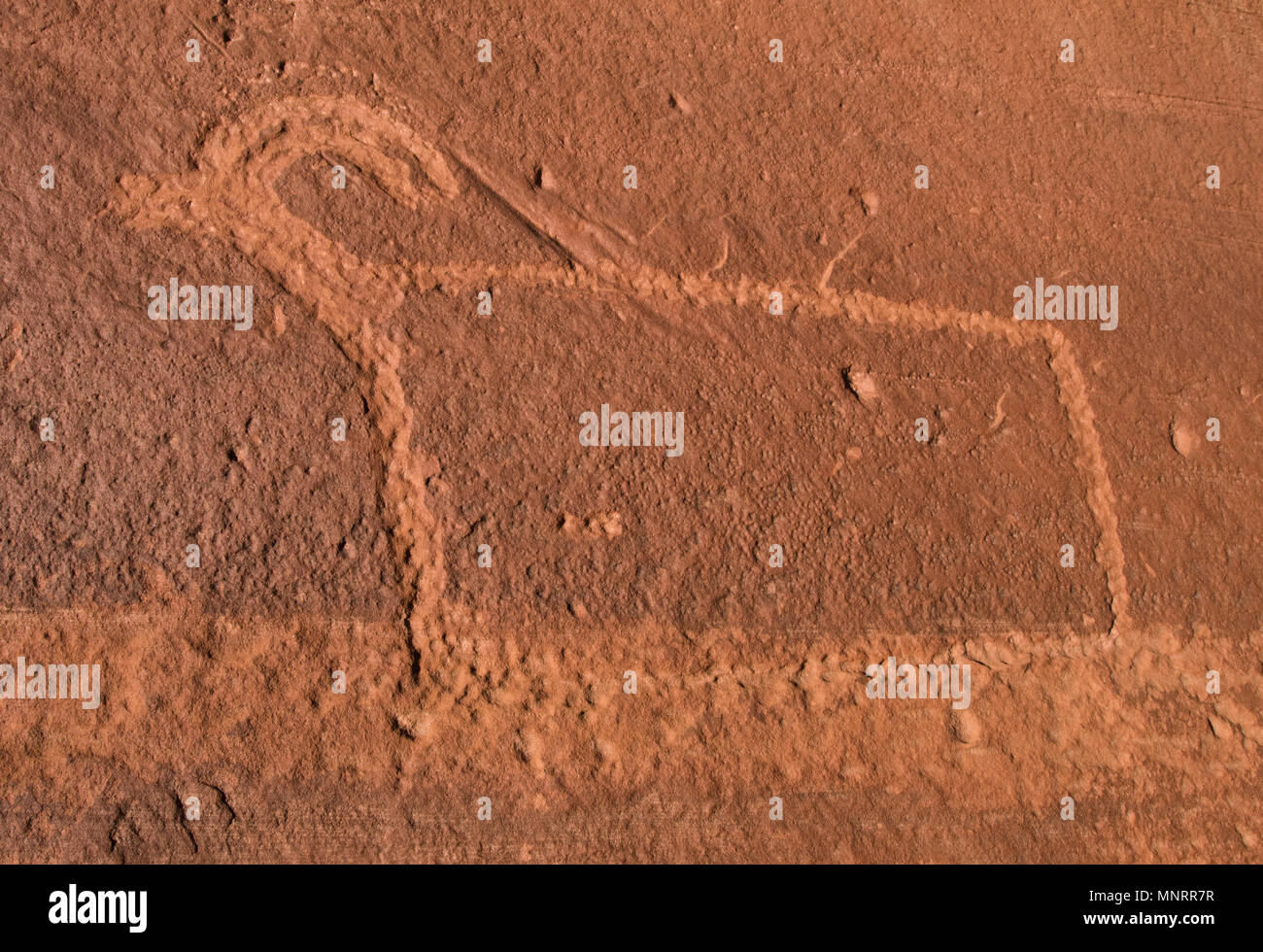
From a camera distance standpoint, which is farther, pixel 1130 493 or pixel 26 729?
pixel 1130 493

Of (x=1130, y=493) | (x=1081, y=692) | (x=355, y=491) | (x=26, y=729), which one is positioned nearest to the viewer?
(x=26, y=729)

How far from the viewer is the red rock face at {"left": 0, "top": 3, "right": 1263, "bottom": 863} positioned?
2320 millimetres

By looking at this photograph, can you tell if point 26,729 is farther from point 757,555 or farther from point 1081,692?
point 1081,692

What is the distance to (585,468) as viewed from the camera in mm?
2471

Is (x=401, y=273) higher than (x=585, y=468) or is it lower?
higher

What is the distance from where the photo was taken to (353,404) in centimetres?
244

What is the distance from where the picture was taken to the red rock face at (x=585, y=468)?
91.4 inches

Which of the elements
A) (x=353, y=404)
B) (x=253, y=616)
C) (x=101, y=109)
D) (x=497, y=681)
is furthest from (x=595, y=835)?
(x=101, y=109)

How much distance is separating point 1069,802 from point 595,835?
1380 mm

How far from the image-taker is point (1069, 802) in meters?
2.51

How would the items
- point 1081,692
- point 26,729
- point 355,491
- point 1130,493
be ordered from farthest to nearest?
1. point 1130,493
2. point 1081,692
3. point 355,491
4. point 26,729

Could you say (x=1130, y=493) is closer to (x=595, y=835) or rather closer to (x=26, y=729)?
(x=595, y=835)

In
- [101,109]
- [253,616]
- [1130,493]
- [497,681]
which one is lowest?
[497,681]

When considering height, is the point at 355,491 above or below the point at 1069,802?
above
